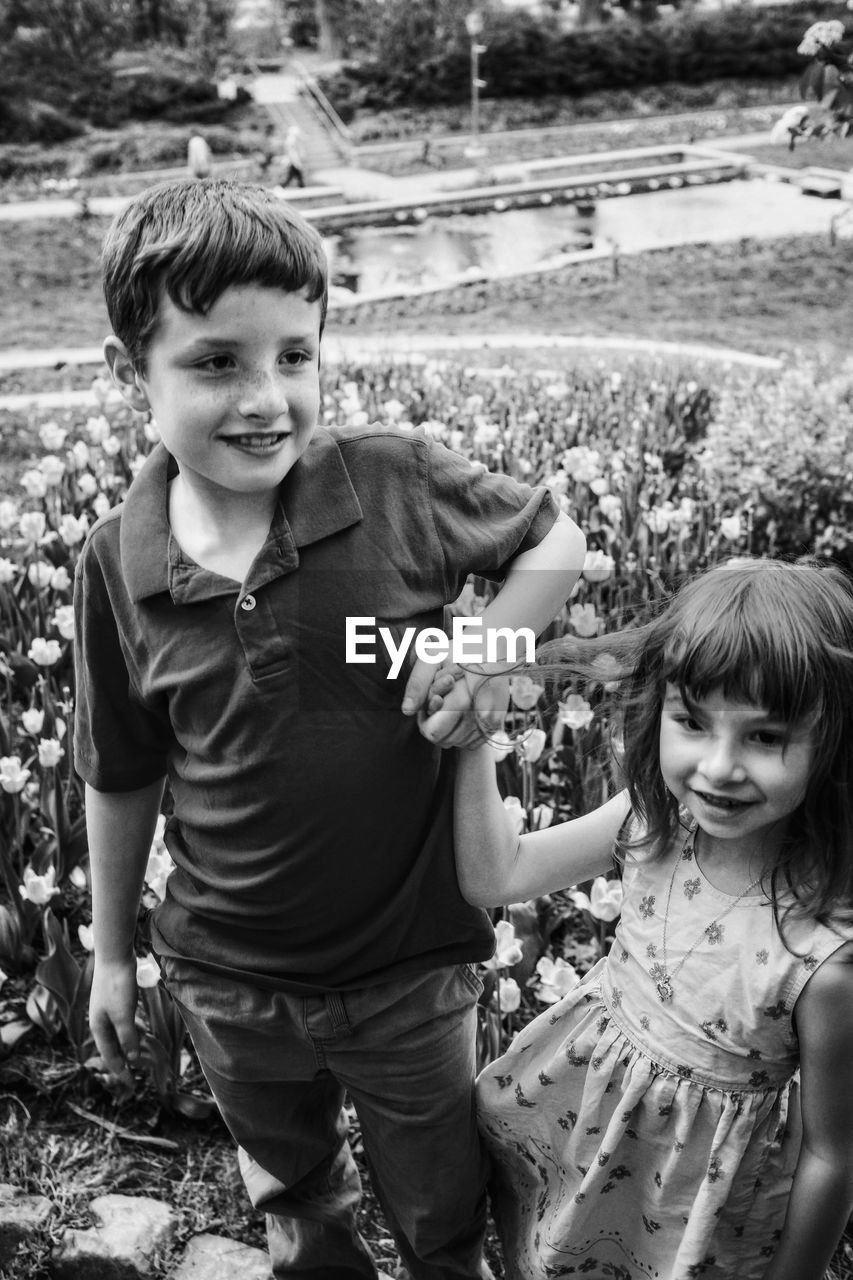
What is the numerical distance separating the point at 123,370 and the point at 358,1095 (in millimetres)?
910

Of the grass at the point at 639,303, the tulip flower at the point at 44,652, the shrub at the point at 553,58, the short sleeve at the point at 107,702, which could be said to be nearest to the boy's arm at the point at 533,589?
the short sleeve at the point at 107,702

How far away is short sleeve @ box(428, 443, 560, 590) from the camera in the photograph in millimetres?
1369

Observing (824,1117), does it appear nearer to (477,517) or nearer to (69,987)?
(477,517)

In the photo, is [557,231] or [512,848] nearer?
[512,848]

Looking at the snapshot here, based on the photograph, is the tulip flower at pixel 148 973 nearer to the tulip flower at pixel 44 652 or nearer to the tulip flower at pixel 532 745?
the tulip flower at pixel 532 745

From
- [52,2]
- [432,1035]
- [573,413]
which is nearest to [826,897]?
[432,1035]

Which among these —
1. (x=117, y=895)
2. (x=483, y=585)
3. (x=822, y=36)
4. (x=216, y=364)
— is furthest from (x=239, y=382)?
(x=822, y=36)

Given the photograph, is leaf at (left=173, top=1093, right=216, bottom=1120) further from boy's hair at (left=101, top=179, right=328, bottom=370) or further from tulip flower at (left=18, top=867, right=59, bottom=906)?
boy's hair at (left=101, top=179, right=328, bottom=370)

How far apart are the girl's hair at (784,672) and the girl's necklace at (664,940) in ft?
0.11

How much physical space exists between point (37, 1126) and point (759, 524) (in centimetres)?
259

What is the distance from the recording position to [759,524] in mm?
3725

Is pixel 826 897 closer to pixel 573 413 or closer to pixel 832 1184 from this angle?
pixel 832 1184

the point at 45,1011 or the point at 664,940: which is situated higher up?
the point at 664,940

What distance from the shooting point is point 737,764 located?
1248 millimetres
